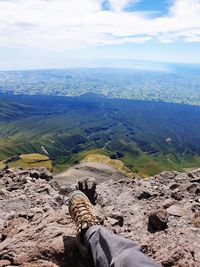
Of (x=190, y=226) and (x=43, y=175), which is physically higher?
(x=190, y=226)

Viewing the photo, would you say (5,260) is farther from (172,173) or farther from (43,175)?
(172,173)

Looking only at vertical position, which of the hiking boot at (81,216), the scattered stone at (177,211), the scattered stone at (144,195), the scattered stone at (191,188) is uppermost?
the hiking boot at (81,216)

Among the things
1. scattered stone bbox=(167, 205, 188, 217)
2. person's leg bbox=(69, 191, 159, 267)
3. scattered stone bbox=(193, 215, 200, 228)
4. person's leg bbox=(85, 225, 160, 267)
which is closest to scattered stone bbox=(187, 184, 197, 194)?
scattered stone bbox=(167, 205, 188, 217)

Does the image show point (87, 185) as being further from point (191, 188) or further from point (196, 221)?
point (191, 188)

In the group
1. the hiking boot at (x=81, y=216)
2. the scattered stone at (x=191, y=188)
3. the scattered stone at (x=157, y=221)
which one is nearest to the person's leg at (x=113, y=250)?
the hiking boot at (x=81, y=216)

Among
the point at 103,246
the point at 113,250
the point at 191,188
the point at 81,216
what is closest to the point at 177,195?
the point at 191,188

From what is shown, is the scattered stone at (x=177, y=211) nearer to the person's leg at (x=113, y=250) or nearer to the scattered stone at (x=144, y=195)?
the scattered stone at (x=144, y=195)

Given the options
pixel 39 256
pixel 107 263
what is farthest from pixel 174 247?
pixel 39 256

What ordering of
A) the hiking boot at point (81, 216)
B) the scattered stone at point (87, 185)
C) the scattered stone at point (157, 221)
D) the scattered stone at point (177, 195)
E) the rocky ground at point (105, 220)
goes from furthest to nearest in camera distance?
the scattered stone at point (177, 195) < the scattered stone at point (87, 185) < the scattered stone at point (157, 221) < the rocky ground at point (105, 220) < the hiking boot at point (81, 216)
